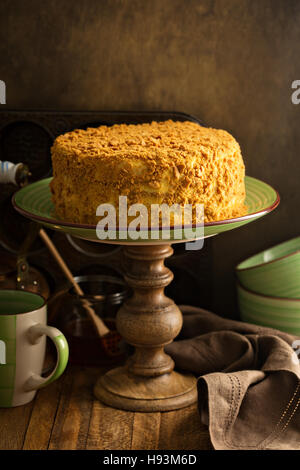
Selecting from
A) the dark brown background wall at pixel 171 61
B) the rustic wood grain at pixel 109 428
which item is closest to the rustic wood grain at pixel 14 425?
the rustic wood grain at pixel 109 428

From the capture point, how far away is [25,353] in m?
1.10

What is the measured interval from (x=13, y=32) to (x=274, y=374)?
2.85ft

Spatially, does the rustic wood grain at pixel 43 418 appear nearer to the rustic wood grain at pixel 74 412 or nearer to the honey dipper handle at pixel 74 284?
the rustic wood grain at pixel 74 412

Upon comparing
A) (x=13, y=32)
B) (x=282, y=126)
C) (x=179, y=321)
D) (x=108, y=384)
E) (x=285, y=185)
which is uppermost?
(x=13, y=32)

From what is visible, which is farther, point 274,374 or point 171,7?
point 171,7

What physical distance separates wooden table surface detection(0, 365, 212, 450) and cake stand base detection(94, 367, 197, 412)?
0.01m

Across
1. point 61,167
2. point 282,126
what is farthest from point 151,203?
point 282,126

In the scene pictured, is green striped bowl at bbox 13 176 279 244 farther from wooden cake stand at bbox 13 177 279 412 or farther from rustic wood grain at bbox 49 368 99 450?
rustic wood grain at bbox 49 368 99 450

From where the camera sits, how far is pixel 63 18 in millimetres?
1309

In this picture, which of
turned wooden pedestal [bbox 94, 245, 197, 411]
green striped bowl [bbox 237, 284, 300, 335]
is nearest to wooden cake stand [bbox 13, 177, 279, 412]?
turned wooden pedestal [bbox 94, 245, 197, 411]

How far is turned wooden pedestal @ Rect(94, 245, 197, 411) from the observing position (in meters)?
1.12

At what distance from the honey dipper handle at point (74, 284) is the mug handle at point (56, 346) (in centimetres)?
19

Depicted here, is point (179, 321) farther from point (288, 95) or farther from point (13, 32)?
point (13, 32)

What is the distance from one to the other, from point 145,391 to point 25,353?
9.1 inches
